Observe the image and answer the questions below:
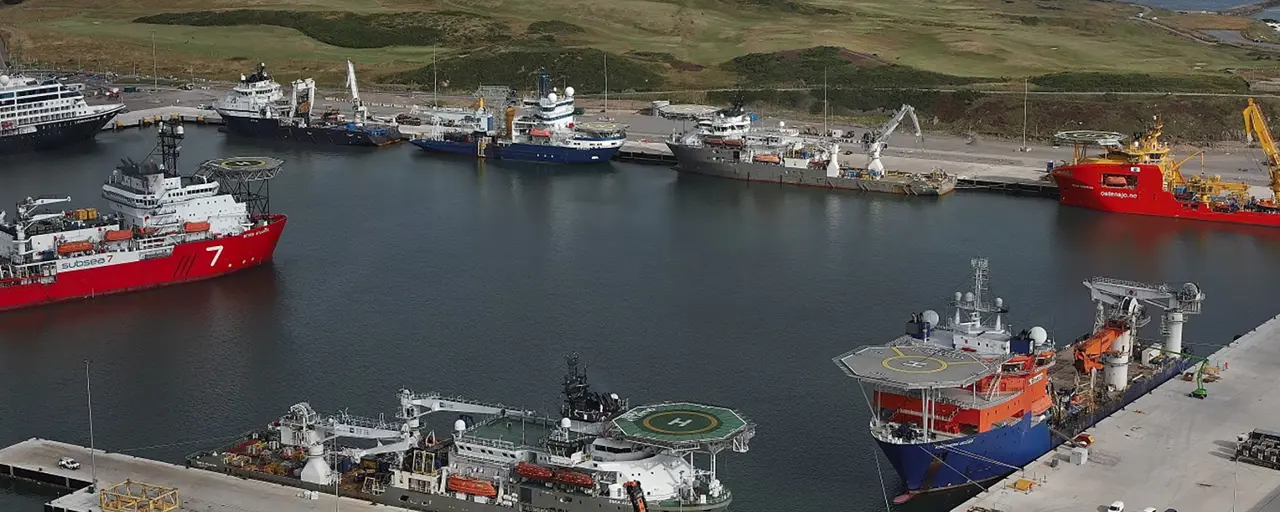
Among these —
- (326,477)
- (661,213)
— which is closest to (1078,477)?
(326,477)

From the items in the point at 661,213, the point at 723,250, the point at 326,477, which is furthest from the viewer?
the point at 661,213

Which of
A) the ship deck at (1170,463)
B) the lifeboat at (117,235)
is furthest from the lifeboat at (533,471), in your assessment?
the lifeboat at (117,235)

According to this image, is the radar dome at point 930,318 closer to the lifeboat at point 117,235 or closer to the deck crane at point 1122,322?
the deck crane at point 1122,322

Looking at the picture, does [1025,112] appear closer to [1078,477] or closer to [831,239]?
[831,239]

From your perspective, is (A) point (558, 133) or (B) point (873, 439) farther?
(A) point (558, 133)

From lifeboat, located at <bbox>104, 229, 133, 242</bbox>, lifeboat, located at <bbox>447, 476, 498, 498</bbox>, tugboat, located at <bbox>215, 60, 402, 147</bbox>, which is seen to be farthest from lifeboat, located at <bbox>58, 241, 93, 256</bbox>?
tugboat, located at <bbox>215, 60, 402, 147</bbox>

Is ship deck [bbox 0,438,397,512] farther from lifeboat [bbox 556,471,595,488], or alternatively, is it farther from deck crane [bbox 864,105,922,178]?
deck crane [bbox 864,105,922,178]

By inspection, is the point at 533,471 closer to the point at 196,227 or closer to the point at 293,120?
the point at 196,227

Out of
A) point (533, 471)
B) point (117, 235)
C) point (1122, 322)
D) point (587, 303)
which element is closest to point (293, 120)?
point (117, 235)
